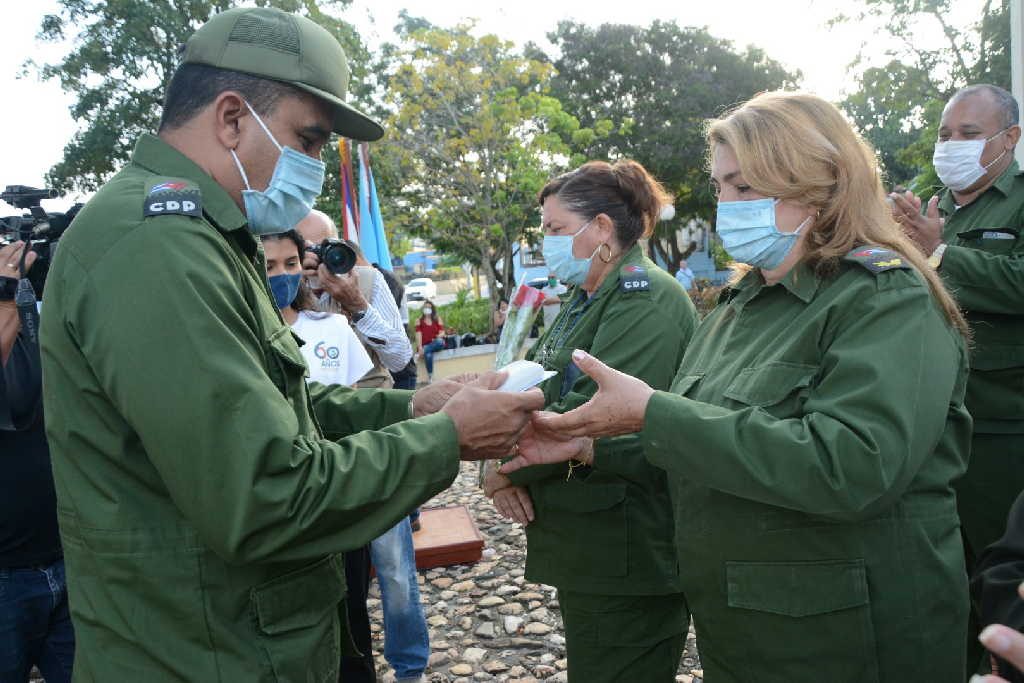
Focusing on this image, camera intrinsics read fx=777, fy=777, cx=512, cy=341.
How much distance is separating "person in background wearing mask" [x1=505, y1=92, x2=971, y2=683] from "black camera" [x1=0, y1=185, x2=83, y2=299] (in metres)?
2.07

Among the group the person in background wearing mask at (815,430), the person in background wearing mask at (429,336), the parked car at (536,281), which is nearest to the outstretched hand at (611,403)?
the person in background wearing mask at (815,430)

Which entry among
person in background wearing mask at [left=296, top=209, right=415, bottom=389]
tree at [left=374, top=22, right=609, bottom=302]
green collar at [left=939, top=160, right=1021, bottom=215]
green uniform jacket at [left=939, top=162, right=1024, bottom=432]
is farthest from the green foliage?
green uniform jacket at [left=939, top=162, right=1024, bottom=432]

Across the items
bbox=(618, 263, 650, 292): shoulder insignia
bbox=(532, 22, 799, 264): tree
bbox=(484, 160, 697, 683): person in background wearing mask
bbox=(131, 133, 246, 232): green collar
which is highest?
bbox=(532, 22, 799, 264): tree

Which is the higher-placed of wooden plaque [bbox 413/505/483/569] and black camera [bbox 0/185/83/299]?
black camera [bbox 0/185/83/299]

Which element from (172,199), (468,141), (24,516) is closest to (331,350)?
(24,516)

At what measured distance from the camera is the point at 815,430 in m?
1.95

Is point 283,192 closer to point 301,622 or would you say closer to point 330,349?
point 301,622

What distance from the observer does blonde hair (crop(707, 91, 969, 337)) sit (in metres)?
2.29

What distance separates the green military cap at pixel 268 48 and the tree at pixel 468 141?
1891 centimetres

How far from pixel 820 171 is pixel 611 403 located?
0.92m

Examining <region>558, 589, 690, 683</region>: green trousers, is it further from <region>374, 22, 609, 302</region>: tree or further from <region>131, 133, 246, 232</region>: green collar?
<region>374, 22, 609, 302</region>: tree

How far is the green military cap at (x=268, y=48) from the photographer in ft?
6.48

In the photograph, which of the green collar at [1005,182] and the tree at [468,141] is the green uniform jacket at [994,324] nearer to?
the green collar at [1005,182]

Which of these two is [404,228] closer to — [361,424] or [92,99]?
[92,99]
